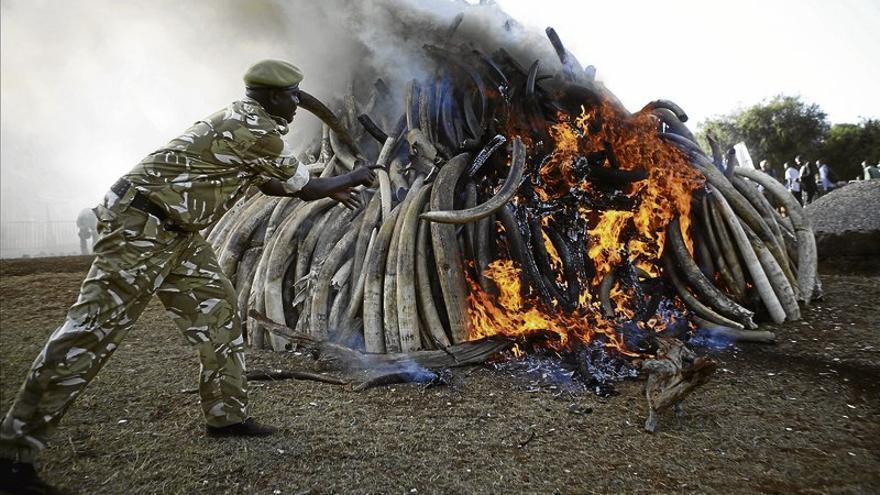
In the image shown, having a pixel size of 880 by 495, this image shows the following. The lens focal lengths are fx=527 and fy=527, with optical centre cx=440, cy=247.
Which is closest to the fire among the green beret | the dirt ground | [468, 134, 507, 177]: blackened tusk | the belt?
[468, 134, 507, 177]: blackened tusk

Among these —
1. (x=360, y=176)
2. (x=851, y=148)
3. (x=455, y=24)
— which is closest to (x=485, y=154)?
(x=360, y=176)

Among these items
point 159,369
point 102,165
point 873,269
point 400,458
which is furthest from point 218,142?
point 102,165

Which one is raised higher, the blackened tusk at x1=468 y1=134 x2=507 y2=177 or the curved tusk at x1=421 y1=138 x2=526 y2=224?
the blackened tusk at x1=468 y1=134 x2=507 y2=177

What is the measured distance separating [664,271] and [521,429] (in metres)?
2.67

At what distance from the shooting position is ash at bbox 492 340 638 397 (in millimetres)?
3609

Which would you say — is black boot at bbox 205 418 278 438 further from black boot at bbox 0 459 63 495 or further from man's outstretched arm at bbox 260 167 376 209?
man's outstretched arm at bbox 260 167 376 209

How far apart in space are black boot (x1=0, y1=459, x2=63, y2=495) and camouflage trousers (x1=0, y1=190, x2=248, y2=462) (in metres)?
0.04

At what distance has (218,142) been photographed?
2779 millimetres

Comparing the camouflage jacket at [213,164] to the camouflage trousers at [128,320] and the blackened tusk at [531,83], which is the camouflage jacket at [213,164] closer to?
the camouflage trousers at [128,320]

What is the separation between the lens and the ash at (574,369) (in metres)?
3.61

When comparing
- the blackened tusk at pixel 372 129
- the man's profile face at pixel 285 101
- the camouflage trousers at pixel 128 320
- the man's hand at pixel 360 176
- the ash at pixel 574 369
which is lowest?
the ash at pixel 574 369

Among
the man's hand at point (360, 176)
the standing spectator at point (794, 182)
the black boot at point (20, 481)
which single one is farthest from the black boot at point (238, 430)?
the standing spectator at point (794, 182)

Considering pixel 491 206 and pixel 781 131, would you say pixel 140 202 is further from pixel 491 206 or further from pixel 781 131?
pixel 781 131

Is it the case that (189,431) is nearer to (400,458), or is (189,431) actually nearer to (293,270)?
(400,458)
